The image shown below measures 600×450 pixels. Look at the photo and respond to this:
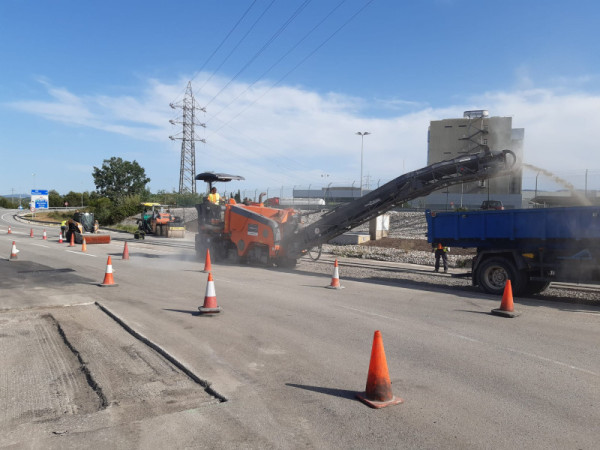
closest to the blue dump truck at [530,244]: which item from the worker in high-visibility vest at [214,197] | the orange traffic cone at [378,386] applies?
the orange traffic cone at [378,386]

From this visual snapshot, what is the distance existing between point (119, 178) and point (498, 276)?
76.1 meters

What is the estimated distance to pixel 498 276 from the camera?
11.6 metres

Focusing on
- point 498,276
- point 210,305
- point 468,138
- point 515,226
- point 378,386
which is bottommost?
point 378,386

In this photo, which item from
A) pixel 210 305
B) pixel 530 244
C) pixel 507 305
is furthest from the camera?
pixel 530 244

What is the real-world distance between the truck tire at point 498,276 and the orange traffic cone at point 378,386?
25.5 ft

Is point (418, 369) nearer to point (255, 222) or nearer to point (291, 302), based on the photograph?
point (291, 302)

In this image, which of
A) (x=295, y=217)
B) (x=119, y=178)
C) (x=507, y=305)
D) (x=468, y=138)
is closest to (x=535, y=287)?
(x=507, y=305)

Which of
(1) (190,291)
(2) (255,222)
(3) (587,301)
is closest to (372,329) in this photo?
(1) (190,291)

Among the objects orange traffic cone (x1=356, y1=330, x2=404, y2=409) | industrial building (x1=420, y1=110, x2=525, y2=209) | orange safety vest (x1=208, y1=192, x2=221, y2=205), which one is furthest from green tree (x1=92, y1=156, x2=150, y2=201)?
orange traffic cone (x1=356, y1=330, x2=404, y2=409)

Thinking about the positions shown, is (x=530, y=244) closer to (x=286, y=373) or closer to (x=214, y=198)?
(x=286, y=373)

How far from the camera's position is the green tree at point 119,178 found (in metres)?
78.2

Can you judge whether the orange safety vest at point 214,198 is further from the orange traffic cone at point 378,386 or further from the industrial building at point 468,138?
the industrial building at point 468,138

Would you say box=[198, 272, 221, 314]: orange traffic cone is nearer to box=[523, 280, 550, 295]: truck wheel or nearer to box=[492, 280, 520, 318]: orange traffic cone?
box=[492, 280, 520, 318]: orange traffic cone

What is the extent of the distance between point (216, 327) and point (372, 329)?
2.38m
